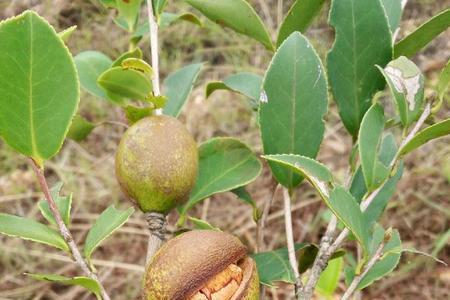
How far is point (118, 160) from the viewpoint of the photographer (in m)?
0.91

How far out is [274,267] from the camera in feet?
3.19

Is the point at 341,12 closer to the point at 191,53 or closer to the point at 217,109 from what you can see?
the point at 217,109

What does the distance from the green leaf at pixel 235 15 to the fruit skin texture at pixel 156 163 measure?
0.65ft

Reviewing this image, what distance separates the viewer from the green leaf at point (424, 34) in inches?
36.7

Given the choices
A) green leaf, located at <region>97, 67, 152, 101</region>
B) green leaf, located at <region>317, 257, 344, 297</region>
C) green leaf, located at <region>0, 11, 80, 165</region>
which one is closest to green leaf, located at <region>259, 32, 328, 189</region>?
green leaf, located at <region>97, 67, 152, 101</region>

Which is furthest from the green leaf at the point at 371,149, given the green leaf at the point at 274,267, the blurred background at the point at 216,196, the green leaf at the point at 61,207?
the blurred background at the point at 216,196

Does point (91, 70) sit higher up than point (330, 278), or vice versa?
point (91, 70)

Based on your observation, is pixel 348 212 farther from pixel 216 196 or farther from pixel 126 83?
pixel 216 196

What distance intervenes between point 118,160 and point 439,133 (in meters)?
0.39

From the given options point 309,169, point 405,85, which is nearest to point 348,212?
point 309,169

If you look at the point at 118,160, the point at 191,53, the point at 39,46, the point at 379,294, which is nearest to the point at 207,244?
the point at 118,160

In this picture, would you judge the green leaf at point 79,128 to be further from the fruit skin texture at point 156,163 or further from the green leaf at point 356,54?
the green leaf at point 356,54

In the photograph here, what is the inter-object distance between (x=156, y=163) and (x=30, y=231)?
0.59 feet

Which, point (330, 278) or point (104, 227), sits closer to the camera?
point (104, 227)
